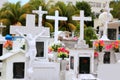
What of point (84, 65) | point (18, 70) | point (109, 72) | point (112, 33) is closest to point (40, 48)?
point (84, 65)

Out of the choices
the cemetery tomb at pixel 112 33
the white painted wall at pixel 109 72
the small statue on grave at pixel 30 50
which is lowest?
the white painted wall at pixel 109 72

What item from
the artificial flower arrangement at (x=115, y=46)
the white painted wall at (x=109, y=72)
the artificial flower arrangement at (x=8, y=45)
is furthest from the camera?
the artificial flower arrangement at (x=115, y=46)

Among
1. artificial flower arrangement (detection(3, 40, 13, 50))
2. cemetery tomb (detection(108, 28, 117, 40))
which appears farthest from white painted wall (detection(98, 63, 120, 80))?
cemetery tomb (detection(108, 28, 117, 40))

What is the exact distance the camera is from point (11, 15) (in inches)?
1499

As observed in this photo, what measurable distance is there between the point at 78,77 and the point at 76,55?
123 cm

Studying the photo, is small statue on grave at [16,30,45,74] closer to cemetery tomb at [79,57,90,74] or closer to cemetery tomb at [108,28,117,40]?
cemetery tomb at [79,57,90,74]

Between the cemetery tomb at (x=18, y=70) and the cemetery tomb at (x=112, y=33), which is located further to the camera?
the cemetery tomb at (x=112, y=33)

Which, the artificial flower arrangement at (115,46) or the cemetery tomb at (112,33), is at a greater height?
the cemetery tomb at (112,33)

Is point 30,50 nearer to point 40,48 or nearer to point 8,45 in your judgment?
point 8,45

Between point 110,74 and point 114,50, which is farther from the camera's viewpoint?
point 114,50

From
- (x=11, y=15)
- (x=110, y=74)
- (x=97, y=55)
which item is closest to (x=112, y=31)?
(x=97, y=55)

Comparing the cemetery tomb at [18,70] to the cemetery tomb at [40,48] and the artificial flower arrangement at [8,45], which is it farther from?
the cemetery tomb at [40,48]

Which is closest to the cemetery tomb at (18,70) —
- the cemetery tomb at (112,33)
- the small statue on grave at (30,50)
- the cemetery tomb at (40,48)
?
the small statue on grave at (30,50)

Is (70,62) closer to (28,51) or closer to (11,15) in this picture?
(28,51)
